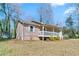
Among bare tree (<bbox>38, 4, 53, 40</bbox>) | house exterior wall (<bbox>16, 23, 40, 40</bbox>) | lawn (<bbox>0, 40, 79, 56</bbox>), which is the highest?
bare tree (<bbox>38, 4, 53, 40</bbox>)

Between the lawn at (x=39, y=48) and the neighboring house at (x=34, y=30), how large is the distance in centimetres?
6

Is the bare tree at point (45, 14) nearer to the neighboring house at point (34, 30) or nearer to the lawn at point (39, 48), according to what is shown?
the neighboring house at point (34, 30)

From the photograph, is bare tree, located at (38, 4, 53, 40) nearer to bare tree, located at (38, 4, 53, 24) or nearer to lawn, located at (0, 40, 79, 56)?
bare tree, located at (38, 4, 53, 24)

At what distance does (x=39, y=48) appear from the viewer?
98.2 inches

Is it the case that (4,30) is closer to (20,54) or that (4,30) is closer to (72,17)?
(20,54)

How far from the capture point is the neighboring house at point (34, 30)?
2.50 meters

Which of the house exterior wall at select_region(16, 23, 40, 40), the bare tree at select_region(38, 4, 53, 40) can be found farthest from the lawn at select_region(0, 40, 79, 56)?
the bare tree at select_region(38, 4, 53, 40)

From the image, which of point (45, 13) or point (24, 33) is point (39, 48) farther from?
point (45, 13)

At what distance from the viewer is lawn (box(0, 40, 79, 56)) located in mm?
2479

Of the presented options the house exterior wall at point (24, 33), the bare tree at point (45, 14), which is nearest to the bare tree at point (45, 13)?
the bare tree at point (45, 14)

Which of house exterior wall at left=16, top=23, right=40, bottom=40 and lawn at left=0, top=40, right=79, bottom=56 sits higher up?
house exterior wall at left=16, top=23, right=40, bottom=40

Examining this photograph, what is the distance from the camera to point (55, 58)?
8.11 feet

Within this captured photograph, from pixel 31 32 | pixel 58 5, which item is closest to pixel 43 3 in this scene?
pixel 58 5

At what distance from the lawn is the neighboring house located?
0.19 feet
